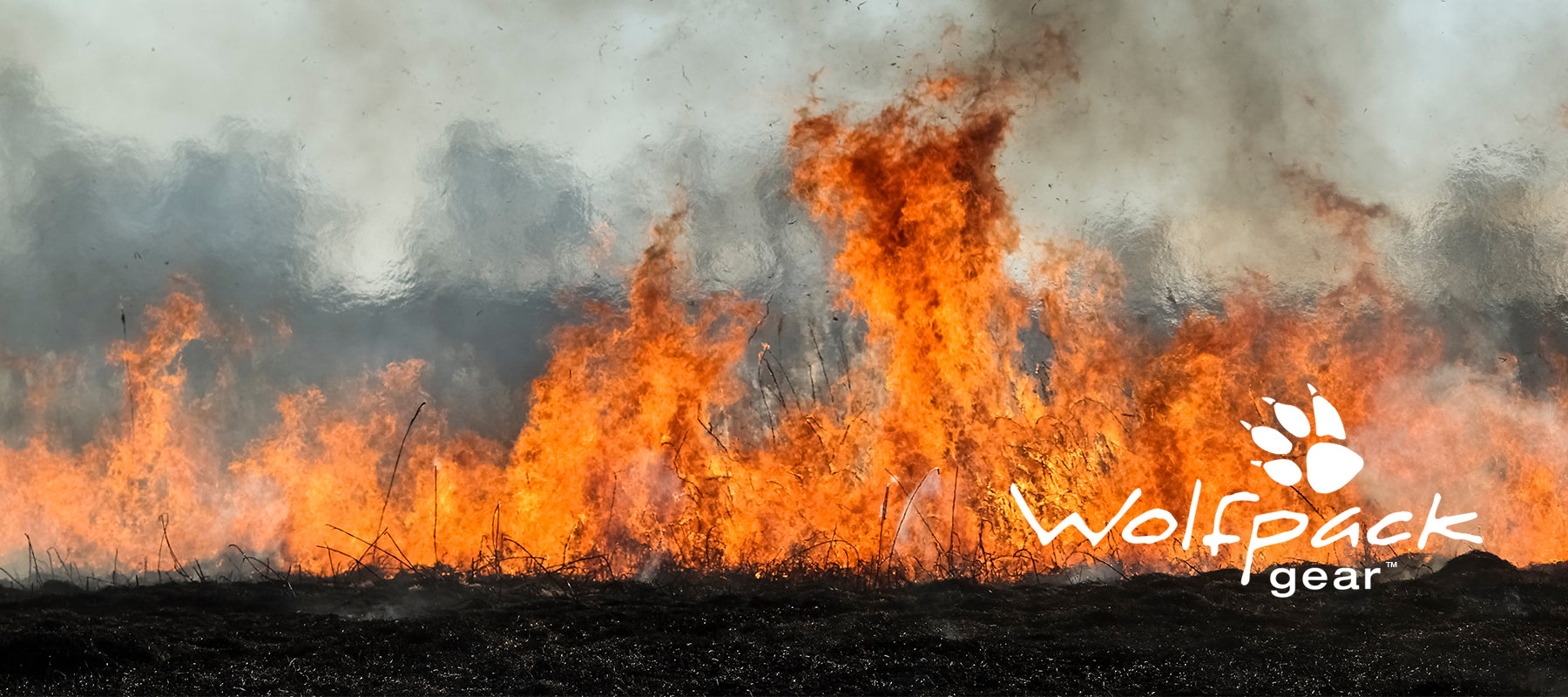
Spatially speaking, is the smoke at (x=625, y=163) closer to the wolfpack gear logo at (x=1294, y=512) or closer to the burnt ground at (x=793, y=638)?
the wolfpack gear logo at (x=1294, y=512)

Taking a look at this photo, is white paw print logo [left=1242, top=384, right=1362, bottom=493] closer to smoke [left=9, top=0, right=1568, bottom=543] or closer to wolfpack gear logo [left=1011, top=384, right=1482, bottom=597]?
wolfpack gear logo [left=1011, top=384, right=1482, bottom=597]

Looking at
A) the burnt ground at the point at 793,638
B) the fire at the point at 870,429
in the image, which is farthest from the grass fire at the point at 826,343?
the burnt ground at the point at 793,638

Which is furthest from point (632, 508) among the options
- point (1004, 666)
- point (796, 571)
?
point (1004, 666)

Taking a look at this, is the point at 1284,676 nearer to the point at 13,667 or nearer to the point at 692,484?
the point at 692,484

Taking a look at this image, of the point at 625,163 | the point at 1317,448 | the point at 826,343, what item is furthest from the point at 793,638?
the point at 1317,448

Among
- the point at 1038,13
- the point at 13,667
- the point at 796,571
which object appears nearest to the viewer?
the point at 13,667

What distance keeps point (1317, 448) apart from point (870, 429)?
4.51 meters

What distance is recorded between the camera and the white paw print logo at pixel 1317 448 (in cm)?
999

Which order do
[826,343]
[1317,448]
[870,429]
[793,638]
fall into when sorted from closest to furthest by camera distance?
[793,638], [870,429], [826,343], [1317,448]

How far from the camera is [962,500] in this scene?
9695mm

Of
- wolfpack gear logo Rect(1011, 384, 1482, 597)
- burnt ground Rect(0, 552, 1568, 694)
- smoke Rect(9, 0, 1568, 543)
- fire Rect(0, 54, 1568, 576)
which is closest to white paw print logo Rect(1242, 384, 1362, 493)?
wolfpack gear logo Rect(1011, 384, 1482, 597)

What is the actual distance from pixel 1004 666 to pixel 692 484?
3458mm

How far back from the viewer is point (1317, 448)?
1010 centimetres

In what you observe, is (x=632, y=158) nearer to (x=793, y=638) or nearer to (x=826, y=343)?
(x=826, y=343)
